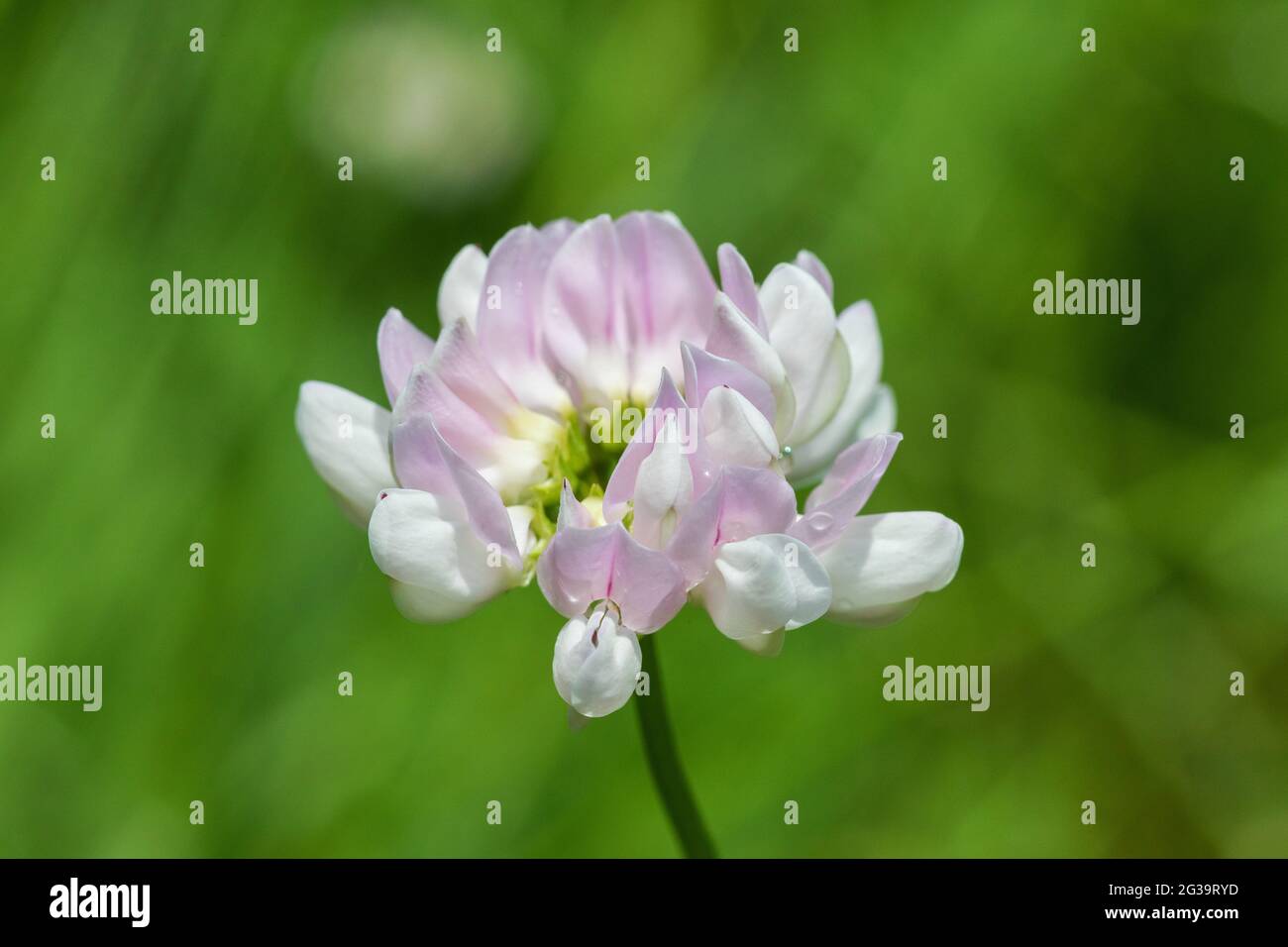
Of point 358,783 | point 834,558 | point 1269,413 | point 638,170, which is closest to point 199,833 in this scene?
point 358,783

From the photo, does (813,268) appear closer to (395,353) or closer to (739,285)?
(739,285)

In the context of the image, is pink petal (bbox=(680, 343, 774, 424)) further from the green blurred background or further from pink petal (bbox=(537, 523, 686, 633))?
the green blurred background

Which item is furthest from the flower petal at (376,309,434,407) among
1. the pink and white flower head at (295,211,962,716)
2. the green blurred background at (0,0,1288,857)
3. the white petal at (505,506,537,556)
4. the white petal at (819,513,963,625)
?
the green blurred background at (0,0,1288,857)

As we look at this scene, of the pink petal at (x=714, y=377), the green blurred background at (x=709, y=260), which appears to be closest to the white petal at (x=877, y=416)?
the pink petal at (x=714, y=377)

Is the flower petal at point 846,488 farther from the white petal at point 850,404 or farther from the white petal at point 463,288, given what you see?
the white petal at point 463,288

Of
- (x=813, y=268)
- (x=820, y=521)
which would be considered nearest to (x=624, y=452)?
(x=820, y=521)
